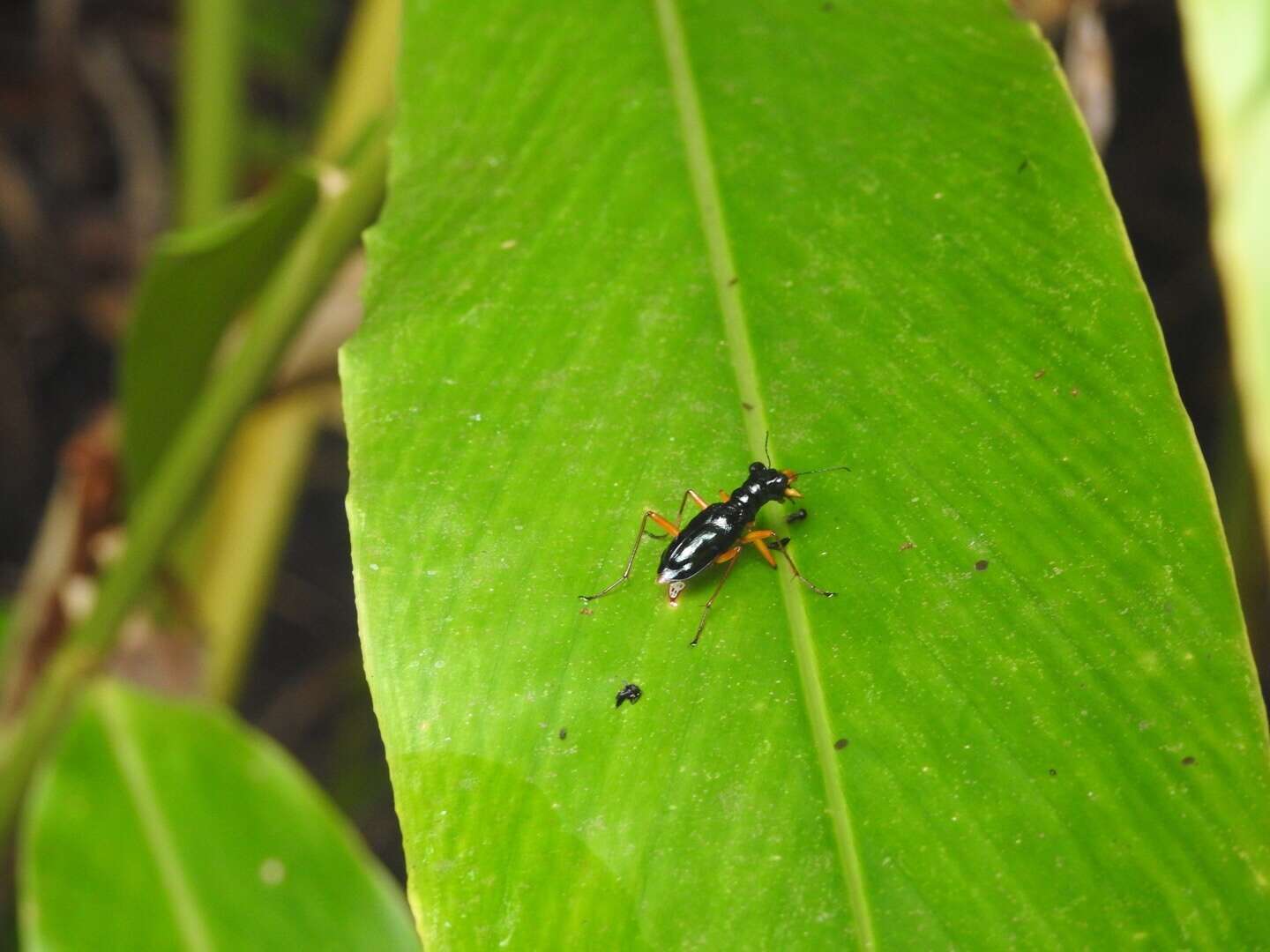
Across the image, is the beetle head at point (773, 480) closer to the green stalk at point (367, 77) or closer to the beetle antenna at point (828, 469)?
the beetle antenna at point (828, 469)

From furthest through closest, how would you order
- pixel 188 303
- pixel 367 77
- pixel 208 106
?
pixel 367 77 < pixel 208 106 < pixel 188 303

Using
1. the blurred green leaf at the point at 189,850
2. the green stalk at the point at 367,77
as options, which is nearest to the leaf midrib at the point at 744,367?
the blurred green leaf at the point at 189,850

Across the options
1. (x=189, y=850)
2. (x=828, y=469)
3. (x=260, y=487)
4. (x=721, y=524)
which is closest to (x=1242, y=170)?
(x=828, y=469)

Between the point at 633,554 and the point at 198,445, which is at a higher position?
the point at 633,554

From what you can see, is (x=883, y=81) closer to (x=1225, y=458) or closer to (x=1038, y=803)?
(x=1038, y=803)

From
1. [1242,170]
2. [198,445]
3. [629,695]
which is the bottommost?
[198,445]

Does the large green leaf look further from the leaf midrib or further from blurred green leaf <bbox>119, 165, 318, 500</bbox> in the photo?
blurred green leaf <bbox>119, 165, 318, 500</bbox>

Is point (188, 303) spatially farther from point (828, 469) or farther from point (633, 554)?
point (828, 469)
